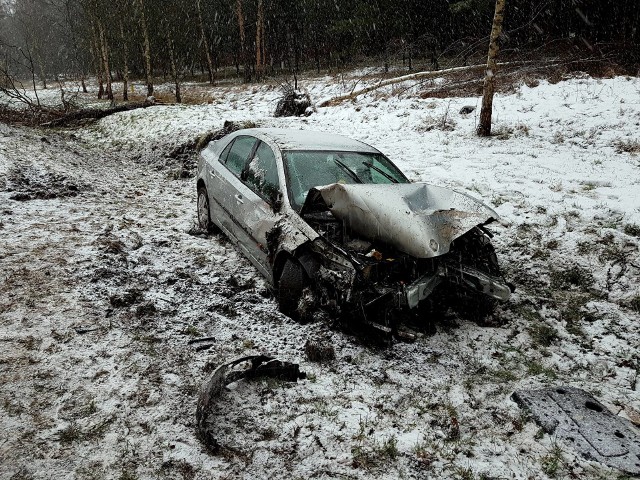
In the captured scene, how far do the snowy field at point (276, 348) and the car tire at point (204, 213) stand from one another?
21 centimetres

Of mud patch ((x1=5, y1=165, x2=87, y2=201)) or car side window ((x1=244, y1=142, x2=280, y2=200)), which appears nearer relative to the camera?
car side window ((x1=244, y1=142, x2=280, y2=200))

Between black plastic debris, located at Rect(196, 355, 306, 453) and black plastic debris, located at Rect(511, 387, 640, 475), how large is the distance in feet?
5.74

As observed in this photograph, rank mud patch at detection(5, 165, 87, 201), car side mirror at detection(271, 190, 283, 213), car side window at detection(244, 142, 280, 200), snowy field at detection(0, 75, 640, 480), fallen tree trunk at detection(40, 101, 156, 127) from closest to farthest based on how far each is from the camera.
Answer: snowy field at detection(0, 75, 640, 480) < car side mirror at detection(271, 190, 283, 213) < car side window at detection(244, 142, 280, 200) < mud patch at detection(5, 165, 87, 201) < fallen tree trunk at detection(40, 101, 156, 127)

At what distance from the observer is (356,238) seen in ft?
13.5

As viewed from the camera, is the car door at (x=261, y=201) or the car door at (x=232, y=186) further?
the car door at (x=232, y=186)

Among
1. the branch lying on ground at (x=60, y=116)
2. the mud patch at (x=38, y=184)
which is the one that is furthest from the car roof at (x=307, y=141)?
the branch lying on ground at (x=60, y=116)

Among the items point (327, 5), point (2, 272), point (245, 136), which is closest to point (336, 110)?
point (245, 136)

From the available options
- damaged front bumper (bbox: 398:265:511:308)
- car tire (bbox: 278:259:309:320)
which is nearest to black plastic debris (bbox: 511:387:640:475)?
damaged front bumper (bbox: 398:265:511:308)

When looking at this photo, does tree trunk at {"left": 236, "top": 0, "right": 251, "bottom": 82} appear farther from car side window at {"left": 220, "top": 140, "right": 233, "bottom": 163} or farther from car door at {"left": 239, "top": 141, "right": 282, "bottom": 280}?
car door at {"left": 239, "top": 141, "right": 282, "bottom": 280}

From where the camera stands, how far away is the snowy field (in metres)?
2.75

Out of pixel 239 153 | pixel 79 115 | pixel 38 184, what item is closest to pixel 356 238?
pixel 239 153

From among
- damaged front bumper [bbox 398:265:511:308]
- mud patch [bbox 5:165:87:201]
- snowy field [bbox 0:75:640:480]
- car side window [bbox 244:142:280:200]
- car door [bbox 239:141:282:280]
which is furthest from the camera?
mud patch [bbox 5:165:87:201]

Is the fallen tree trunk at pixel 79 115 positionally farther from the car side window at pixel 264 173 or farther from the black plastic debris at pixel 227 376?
the black plastic debris at pixel 227 376

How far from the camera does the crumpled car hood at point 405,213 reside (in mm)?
3682
